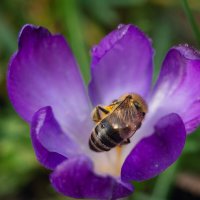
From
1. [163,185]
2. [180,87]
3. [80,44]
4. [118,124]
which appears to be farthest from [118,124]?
[80,44]

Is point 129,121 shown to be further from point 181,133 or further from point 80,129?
point 80,129

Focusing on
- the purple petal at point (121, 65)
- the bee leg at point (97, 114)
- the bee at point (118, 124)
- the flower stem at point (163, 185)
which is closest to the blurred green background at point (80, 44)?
the flower stem at point (163, 185)

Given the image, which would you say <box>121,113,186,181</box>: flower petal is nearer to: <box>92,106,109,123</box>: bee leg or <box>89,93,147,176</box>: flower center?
<box>89,93,147,176</box>: flower center

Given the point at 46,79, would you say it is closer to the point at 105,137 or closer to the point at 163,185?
the point at 105,137

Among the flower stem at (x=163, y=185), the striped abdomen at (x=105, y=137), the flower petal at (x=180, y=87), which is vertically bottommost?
the flower stem at (x=163, y=185)

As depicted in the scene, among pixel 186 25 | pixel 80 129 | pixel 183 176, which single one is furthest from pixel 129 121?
pixel 186 25

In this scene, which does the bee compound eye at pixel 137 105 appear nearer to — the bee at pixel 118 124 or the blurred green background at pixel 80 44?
the bee at pixel 118 124
